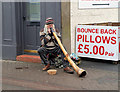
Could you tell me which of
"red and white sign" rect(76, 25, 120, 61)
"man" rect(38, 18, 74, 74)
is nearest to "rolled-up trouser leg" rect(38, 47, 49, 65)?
"man" rect(38, 18, 74, 74)

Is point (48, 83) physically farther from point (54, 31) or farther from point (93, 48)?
point (93, 48)

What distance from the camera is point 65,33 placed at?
7215 millimetres

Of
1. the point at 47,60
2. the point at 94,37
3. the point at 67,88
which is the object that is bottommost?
the point at 67,88

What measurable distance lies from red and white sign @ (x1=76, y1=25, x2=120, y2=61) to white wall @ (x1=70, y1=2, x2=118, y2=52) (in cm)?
20

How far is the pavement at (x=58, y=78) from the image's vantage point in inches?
199

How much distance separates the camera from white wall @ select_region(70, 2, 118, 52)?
7398 millimetres

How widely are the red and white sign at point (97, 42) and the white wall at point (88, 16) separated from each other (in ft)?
0.66

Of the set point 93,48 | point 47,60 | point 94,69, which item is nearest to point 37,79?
point 47,60

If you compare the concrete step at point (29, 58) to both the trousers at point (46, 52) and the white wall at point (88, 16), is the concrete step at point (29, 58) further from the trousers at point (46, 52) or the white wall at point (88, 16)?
the white wall at point (88, 16)

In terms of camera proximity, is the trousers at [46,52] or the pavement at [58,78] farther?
the trousers at [46,52]

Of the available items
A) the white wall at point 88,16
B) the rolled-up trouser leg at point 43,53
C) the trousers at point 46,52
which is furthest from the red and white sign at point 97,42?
the rolled-up trouser leg at point 43,53

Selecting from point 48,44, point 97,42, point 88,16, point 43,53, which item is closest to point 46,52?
point 43,53

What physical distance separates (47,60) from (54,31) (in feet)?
3.03

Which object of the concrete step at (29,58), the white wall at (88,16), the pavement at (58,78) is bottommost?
the pavement at (58,78)
